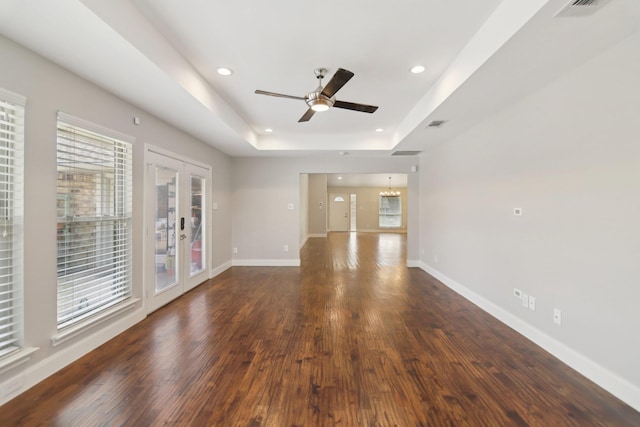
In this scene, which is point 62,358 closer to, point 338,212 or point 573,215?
point 573,215

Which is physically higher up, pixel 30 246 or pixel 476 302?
pixel 30 246

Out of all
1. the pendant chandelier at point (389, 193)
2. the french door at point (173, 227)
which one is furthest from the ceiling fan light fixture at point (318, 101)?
the pendant chandelier at point (389, 193)

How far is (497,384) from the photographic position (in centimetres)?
211

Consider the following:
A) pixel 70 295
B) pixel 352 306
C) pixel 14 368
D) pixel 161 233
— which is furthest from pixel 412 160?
pixel 14 368

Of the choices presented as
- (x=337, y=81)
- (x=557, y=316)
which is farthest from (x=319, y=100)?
(x=557, y=316)

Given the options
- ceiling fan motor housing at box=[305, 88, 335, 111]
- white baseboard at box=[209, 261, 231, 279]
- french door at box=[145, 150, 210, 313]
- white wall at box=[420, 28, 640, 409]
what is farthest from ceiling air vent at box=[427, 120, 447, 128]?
white baseboard at box=[209, 261, 231, 279]

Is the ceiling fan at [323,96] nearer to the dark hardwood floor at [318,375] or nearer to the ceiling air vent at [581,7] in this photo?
the ceiling air vent at [581,7]

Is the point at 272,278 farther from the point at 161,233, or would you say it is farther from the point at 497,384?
the point at 497,384

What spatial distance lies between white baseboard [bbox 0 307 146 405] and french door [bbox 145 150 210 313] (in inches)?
20.0

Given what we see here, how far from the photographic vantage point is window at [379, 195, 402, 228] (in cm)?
1508

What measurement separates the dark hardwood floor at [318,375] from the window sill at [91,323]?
0.24 meters

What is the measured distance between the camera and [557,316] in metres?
2.54

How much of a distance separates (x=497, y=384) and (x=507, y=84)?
2540 mm

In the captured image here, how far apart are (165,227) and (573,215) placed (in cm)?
453
